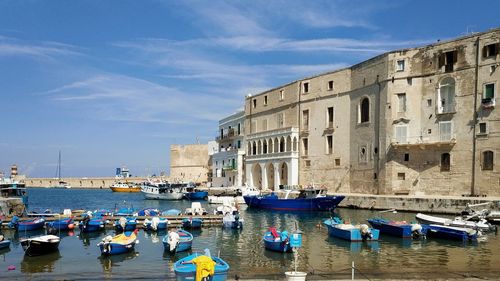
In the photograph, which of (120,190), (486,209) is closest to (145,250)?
(486,209)

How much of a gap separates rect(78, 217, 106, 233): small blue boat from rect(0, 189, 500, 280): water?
0.49 meters

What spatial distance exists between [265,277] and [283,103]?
→ 1632 inches

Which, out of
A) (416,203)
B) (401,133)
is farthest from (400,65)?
(416,203)

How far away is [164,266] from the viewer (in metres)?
16.0

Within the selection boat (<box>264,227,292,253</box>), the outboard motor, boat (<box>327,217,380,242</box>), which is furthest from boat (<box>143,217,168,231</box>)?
the outboard motor

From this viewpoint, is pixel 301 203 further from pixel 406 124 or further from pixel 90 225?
pixel 90 225

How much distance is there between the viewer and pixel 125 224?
81.6 feet

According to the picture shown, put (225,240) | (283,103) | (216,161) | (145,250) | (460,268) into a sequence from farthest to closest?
(216,161), (283,103), (225,240), (145,250), (460,268)

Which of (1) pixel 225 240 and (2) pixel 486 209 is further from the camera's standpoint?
(2) pixel 486 209

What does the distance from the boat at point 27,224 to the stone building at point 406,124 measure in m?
26.4

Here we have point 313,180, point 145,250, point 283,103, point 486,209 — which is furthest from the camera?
point 283,103

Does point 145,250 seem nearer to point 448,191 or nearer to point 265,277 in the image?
point 265,277

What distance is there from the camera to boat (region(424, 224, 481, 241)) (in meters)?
21.6

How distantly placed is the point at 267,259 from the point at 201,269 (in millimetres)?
7037
